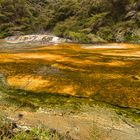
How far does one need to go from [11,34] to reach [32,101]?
Answer: 37102 mm

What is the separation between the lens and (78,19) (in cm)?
4175

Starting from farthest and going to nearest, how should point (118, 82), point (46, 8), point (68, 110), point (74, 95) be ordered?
1. point (46, 8)
2. point (118, 82)
3. point (74, 95)
4. point (68, 110)

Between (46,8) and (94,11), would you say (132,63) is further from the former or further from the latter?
(46,8)

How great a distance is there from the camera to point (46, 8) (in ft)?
181

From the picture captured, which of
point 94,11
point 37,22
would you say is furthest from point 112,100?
point 37,22

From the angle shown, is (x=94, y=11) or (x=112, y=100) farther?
(x=94, y=11)

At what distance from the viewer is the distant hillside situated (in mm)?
33812

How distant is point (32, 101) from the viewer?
843 cm

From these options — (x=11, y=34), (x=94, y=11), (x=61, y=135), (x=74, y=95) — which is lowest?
(x=11, y=34)

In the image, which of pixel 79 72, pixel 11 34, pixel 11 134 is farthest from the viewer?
pixel 11 34

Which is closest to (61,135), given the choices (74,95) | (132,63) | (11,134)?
(11,134)

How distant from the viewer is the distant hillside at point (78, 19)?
33812mm

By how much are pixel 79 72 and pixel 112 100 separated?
346 centimetres

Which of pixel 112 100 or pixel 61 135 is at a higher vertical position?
pixel 61 135
